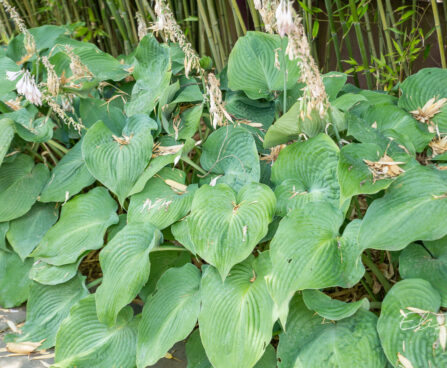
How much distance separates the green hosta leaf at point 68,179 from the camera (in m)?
1.89

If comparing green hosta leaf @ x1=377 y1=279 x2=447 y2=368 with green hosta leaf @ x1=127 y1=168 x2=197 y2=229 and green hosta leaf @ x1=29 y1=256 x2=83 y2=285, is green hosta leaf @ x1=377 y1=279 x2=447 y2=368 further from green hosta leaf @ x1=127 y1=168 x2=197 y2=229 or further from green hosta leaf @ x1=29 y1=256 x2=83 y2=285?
green hosta leaf @ x1=29 y1=256 x2=83 y2=285

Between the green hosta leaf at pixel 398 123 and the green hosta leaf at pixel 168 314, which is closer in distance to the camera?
the green hosta leaf at pixel 168 314

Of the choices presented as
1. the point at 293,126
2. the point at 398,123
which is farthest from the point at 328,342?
the point at 398,123

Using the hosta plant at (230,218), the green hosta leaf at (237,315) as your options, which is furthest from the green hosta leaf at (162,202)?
the green hosta leaf at (237,315)

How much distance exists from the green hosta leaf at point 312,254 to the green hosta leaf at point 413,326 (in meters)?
0.11

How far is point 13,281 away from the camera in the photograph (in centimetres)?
196

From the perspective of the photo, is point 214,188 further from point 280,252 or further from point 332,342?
point 332,342

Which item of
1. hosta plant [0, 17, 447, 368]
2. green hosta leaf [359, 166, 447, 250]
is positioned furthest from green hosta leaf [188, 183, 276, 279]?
green hosta leaf [359, 166, 447, 250]

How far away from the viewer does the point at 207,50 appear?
2654mm

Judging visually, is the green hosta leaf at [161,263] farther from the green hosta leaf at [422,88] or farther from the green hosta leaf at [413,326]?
the green hosta leaf at [422,88]

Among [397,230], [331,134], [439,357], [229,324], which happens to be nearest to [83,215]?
[229,324]

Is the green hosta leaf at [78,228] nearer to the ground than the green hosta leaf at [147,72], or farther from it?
nearer to the ground

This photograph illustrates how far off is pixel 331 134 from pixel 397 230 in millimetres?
412

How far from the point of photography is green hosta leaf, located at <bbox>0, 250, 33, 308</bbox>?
1.95m
